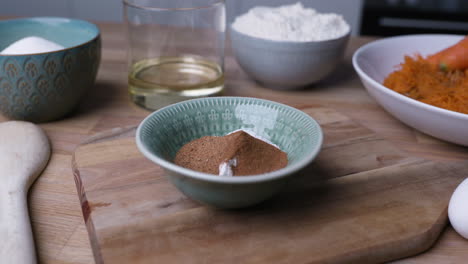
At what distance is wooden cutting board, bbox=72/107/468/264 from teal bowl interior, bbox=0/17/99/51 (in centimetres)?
34

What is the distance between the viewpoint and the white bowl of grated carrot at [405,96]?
0.79 meters

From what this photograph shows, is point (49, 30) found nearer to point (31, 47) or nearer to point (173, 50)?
point (31, 47)

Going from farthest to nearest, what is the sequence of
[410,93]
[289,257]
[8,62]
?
[410,93] < [8,62] < [289,257]

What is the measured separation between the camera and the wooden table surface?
627 millimetres

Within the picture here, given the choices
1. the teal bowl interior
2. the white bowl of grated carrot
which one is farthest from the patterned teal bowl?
the white bowl of grated carrot

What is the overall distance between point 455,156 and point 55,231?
740 mm

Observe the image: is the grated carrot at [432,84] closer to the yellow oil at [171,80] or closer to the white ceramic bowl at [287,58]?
the white ceramic bowl at [287,58]

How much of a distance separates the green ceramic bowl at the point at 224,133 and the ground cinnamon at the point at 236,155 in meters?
0.03

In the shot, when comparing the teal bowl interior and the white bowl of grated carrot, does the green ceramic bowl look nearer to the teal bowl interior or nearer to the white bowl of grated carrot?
the white bowl of grated carrot

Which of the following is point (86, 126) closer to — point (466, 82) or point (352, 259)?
point (352, 259)

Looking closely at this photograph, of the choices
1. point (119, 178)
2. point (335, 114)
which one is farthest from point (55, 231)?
point (335, 114)

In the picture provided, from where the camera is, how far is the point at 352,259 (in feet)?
1.93

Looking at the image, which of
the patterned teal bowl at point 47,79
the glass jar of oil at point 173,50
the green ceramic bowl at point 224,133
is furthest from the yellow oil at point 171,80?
the green ceramic bowl at point 224,133

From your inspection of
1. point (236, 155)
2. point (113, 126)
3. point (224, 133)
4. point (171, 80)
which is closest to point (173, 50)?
point (171, 80)
